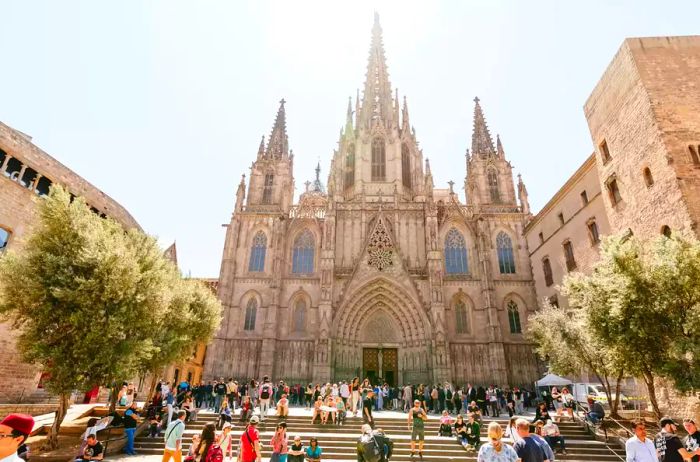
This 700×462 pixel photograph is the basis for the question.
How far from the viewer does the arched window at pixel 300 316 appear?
26.8 metres

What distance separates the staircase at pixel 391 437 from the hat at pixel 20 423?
9.64 meters

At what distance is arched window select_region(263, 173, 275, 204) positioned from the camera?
1261 inches

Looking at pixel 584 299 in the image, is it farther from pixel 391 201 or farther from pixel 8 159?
pixel 8 159

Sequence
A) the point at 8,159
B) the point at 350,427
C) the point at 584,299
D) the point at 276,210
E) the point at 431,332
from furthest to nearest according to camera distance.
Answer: the point at 276,210 → the point at 431,332 → the point at 8,159 → the point at 350,427 → the point at 584,299

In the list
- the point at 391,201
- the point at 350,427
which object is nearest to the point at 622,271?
the point at 350,427

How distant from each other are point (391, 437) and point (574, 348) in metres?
9.38

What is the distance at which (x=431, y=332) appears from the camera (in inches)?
980

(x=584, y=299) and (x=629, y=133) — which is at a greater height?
(x=629, y=133)

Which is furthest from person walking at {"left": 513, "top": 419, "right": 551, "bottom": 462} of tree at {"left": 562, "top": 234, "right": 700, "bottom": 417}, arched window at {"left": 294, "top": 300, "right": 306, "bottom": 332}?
arched window at {"left": 294, "top": 300, "right": 306, "bottom": 332}

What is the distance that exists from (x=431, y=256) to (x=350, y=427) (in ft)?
52.1

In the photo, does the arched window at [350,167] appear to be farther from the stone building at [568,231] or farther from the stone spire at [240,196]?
the stone building at [568,231]

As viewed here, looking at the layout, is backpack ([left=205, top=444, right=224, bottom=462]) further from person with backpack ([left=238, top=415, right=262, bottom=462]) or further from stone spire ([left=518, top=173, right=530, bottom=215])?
stone spire ([left=518, top=173, right=530, bottom=215])

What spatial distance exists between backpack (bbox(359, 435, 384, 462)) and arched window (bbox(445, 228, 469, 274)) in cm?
2219

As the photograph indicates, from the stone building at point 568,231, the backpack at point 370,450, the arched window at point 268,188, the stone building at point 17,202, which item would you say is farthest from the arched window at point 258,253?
the backpack at point 370,450
